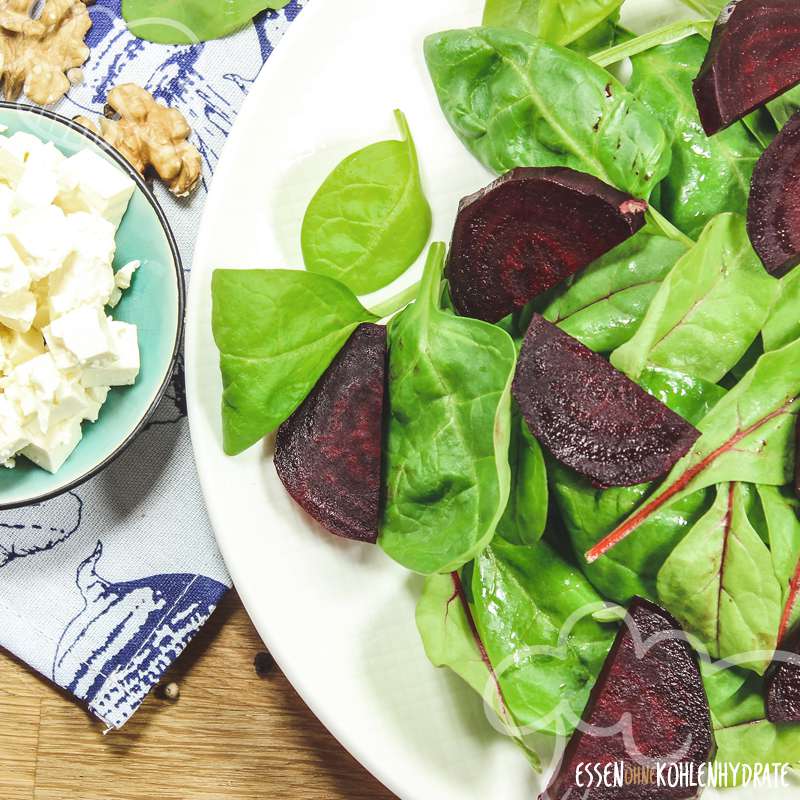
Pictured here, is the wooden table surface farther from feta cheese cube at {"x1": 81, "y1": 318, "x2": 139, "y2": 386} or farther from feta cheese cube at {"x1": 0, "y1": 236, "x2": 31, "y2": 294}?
feta cheese cube at {"x1": 0, "y1": 236, "x2": 31, "y2": 294}

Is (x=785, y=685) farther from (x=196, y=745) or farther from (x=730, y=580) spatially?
(x=196, y=745)

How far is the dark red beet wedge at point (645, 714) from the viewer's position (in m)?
0.66

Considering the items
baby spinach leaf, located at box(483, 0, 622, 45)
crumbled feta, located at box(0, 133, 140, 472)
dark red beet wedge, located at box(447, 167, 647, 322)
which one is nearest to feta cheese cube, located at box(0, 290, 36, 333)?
crumbled feta, located at box(0, 133, 140, 472)

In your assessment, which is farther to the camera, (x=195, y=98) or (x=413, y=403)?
(x=195, y=98)

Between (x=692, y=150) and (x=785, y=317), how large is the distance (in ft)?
0.50

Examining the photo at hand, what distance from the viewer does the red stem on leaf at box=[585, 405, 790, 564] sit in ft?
2.13

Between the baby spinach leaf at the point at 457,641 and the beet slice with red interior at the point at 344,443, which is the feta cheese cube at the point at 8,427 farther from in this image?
the baby spinach leaf at the point at 457,641

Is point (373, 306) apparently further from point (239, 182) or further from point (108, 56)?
point (108, 56)

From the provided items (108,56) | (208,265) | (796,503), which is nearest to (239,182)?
(208,265)

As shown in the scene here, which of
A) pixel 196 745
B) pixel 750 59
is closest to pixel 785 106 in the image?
pixel 750 59

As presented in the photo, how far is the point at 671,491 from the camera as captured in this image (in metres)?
0.65

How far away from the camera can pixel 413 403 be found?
678 mm

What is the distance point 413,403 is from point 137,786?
500 millimetres

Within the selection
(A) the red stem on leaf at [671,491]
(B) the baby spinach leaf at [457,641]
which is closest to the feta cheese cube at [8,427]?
(B) the baby spinach leaf at [457,641]
